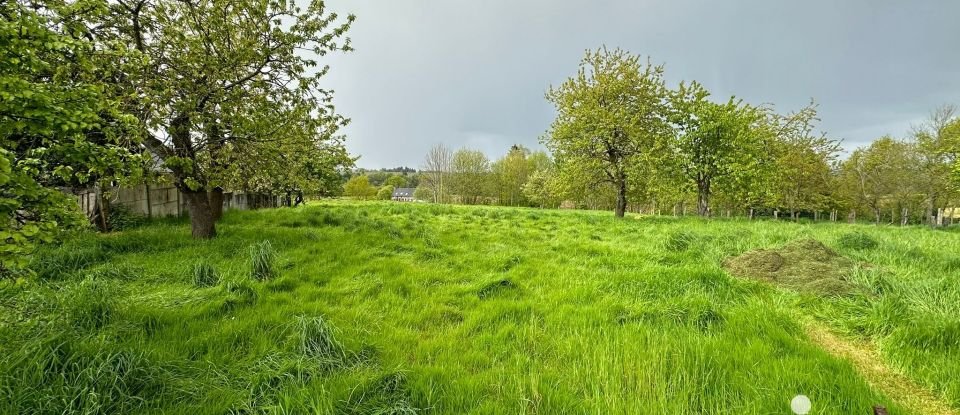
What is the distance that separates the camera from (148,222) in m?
11.7

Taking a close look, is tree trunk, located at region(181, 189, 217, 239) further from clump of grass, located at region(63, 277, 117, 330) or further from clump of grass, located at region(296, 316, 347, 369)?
clump of grass, located at region(296, 316, 347, 369)

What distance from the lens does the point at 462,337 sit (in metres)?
4.20

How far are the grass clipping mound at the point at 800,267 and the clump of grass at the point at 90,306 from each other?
28.3ft

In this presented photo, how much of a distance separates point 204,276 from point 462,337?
4.29 metres

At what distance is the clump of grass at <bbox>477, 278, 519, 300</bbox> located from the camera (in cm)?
573

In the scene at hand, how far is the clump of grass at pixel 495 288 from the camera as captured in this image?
573cm

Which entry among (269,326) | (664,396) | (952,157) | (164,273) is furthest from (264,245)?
(952,157)

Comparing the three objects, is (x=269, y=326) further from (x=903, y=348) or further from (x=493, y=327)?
(x=903, y=348)

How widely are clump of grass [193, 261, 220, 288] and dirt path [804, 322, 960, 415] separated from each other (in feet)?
25.2

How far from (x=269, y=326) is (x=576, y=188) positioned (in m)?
19.3

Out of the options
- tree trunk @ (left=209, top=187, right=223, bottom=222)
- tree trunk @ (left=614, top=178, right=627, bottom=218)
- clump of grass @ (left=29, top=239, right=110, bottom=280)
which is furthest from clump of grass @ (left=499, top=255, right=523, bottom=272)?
tree trunk @ (left=614, top=178, right=627, bottom=218)

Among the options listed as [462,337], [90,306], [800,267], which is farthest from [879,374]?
[90,306]

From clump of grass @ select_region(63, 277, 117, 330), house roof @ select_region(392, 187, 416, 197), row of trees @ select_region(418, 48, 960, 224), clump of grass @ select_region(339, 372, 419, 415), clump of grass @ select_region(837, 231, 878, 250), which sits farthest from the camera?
house roof @ select_region(392, 187, 416, 197)

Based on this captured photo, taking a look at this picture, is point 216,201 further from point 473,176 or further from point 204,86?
point 473,176
